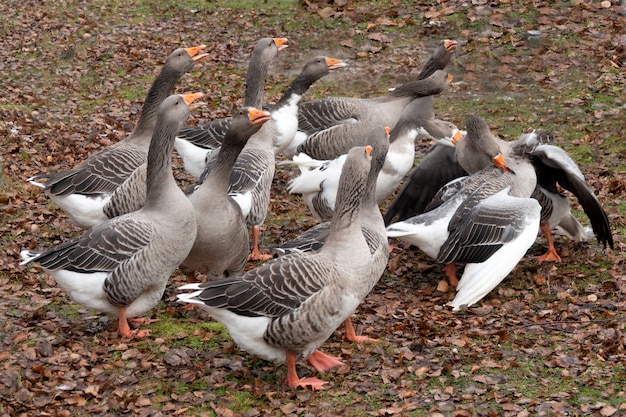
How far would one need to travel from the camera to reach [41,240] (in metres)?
9.93

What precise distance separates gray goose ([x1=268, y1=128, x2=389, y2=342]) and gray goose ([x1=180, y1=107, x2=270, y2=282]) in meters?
0.52

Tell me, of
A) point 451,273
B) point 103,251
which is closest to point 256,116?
point 103,251

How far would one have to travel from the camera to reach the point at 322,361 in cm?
710

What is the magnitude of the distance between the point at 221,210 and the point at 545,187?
4033 millimetres

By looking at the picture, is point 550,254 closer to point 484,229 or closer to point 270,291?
point 484,229

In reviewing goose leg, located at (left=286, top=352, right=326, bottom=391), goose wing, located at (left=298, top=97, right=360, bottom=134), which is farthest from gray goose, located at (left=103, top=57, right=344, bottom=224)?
goose leg, located at (left=286, top=352, right=326, bottom=391)

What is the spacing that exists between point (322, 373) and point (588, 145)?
702 cm

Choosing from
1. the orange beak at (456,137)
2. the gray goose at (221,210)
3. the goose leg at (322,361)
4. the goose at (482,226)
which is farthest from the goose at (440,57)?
the goose leg at (322,361)

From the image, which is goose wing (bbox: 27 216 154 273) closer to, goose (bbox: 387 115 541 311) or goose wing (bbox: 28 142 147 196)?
goose wing (bbox: 28 142 147 196)

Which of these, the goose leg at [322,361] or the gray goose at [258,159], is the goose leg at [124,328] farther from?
the gray goose at [258,159]

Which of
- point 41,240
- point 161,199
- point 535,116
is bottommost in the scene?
point 535,116

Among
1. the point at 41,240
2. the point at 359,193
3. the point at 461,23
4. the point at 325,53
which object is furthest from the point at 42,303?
the point at 461,23

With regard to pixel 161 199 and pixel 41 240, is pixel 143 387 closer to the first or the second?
pixel 161 199

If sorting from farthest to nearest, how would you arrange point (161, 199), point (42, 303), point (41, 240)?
1. point (41, 240)
2. point (42, 303)
3. point (161, 199)
